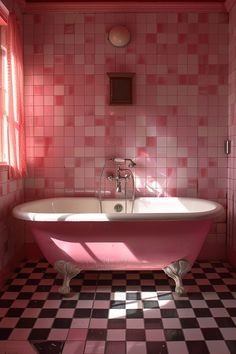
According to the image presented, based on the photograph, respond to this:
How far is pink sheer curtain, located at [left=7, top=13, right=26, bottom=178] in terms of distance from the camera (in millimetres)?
2592

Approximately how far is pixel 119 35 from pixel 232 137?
1.29m

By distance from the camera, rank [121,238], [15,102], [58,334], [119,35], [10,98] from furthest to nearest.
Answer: [119,35], [15,102], [10,98], [121,238], [58,334]

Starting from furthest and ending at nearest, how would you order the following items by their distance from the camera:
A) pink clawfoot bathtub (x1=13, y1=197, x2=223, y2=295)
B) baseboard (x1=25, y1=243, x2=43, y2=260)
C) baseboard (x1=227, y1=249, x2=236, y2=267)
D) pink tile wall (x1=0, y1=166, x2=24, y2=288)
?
baseboard (x1=25, y1=243, x2=43, y2=260) → baseboard (x1=227, y1=249, x2=236, y2=267) → pink tile wall (x1=0, y1=166, x2=24, y2=288) → pink clawfoot bathtub (x1=13, y1=197, x2=223, y2=295)

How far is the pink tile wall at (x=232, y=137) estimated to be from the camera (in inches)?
114

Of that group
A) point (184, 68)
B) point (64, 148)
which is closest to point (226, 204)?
point (184, 68)

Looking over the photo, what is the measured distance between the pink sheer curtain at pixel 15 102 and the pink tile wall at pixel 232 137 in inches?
69.4

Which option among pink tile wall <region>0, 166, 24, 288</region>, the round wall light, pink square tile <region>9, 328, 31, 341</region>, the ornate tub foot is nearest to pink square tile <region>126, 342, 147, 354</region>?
pink square tile <region>9, 328, 31, 341</region>

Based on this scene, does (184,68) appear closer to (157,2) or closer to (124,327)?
(157,2)

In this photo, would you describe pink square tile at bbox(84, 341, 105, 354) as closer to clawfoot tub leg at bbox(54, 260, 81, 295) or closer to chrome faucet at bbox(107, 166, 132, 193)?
clawfoot tub leg at bbox(54, 260, 81, 295)

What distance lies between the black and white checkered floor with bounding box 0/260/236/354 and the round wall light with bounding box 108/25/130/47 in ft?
Result: 6.34

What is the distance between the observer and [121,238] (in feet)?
7.34

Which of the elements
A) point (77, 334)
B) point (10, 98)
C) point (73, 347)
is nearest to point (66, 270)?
point (77, 334)

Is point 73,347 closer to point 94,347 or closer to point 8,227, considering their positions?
point 94,347

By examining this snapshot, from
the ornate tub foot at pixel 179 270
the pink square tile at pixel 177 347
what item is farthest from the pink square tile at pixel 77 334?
the ornate tub foot at pixel 179 270
